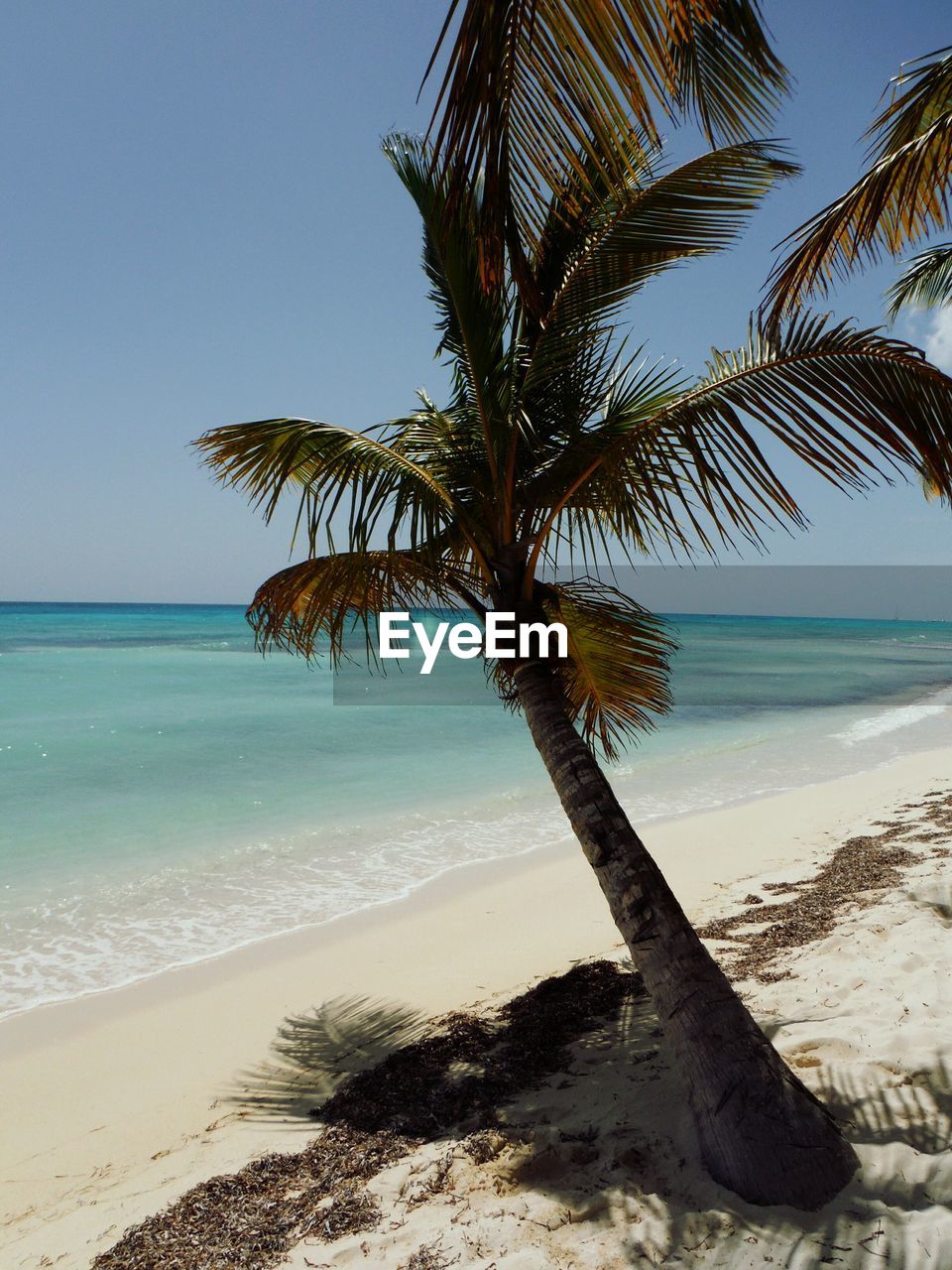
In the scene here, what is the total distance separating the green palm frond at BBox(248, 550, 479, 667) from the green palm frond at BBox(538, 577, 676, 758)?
58 cm

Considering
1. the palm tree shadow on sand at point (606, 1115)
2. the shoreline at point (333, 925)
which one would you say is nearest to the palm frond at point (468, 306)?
the palm tree shadow on sand at point (606, 1115)

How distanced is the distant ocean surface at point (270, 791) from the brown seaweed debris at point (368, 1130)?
7.48 feet

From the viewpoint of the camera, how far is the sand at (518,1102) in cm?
255

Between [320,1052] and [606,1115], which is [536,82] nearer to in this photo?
[606,1115]

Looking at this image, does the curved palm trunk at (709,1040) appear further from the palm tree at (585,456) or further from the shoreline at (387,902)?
the shoreline at (387,902)

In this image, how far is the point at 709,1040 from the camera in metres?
2.97

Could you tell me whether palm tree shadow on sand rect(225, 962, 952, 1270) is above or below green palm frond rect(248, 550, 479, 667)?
below

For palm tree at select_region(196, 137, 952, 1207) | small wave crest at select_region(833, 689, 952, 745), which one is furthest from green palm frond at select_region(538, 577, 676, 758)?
small wave crest at select_region(833, 689, 952, 745)

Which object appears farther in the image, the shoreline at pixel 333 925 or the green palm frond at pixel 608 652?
the shoreline at pixel 333 925

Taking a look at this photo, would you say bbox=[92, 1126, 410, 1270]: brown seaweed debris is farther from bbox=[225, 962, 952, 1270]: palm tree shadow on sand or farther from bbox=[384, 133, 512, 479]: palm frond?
bbox=[384, 133, 512, 479]: palm frond

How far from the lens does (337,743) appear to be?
1634 cm

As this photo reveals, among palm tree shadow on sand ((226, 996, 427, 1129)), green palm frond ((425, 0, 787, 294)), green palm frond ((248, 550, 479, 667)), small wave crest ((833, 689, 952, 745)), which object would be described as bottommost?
small wave crest ((833, 689, 952, 745))

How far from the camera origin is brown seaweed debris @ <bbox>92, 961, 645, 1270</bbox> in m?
2.82

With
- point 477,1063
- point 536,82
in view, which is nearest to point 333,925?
point 477,1063
